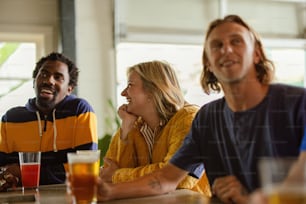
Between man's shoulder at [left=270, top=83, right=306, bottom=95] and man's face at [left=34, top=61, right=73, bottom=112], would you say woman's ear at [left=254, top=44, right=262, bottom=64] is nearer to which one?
man's shoulder at [left=270, top=83, right=306, bottom=95]

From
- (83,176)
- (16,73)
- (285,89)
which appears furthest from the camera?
(16,73)

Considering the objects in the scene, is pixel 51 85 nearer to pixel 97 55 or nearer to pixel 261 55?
pixel 97 55

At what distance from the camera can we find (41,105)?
1377mm

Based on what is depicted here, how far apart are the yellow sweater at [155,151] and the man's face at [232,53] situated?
0.22 meters

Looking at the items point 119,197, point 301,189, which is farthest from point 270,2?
point 301,189

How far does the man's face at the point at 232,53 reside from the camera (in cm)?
88

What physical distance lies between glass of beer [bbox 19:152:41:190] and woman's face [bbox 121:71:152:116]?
0.83 feet

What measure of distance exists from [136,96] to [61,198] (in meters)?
0.34

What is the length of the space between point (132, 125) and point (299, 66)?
0.58 meters

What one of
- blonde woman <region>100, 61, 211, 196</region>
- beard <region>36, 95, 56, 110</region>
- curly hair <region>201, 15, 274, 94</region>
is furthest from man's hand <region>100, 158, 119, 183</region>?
curly hair <region>201, 15, 274, 94</region>

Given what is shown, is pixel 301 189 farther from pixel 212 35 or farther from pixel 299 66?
pixel 299 66

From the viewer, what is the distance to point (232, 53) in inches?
34.4

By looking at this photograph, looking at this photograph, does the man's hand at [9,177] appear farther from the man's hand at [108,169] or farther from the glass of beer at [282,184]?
the glass of beer at [282,184]

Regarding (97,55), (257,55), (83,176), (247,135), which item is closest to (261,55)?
(257,55)
